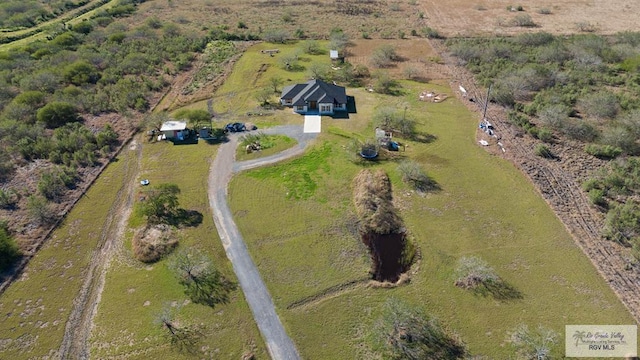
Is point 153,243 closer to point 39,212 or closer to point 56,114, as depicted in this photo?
point 39,212

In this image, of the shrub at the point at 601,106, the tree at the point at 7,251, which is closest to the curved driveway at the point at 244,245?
the tree at the point at 7,251

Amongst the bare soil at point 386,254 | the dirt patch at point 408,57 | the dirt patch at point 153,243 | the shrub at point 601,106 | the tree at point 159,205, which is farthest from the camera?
the dirt patch at point 408,57

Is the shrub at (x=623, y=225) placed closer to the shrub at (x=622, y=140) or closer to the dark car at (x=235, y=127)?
the shrub at (x=622, y=140)

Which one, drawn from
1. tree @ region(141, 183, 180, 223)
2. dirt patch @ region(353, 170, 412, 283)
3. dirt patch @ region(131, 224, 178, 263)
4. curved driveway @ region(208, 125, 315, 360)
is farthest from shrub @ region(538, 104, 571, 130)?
dirt patch @ region(131, 224, 178, 263)

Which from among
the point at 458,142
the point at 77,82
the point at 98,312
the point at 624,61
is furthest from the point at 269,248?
the point at 624,61

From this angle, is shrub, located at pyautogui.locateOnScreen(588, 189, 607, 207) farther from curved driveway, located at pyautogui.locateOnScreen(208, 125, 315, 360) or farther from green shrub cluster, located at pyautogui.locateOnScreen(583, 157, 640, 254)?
curved driveway, located at pyautogui.locateOnScreen(208, 125, 315, 360)
